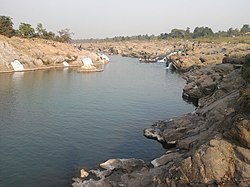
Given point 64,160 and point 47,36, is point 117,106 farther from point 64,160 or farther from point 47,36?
point 47,36

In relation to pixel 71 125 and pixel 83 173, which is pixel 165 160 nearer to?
pixel 83 173

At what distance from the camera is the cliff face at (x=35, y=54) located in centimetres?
10255

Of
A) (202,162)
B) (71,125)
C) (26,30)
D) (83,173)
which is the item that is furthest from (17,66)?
(202,162)

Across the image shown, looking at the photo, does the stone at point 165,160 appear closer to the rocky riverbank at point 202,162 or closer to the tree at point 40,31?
the rocky riverbank at point 202,162

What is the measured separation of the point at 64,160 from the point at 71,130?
9381mm

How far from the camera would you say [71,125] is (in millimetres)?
41969

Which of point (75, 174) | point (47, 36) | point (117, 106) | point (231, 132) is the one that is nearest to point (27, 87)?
point (117, 106)

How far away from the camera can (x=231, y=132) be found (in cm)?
2209

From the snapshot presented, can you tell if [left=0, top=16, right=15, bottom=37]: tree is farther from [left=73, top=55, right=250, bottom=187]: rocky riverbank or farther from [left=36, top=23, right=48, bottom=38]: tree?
[left=73, top=55, right=250, bottom=187]: rocky riverbank

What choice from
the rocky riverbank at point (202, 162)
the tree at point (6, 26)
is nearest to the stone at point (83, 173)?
the rocky riverbank at point (202, 162)

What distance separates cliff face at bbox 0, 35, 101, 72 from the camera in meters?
103

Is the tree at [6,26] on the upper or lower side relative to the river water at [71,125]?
upper

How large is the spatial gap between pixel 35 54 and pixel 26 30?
107 ft

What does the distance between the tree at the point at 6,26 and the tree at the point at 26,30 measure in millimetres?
14812
